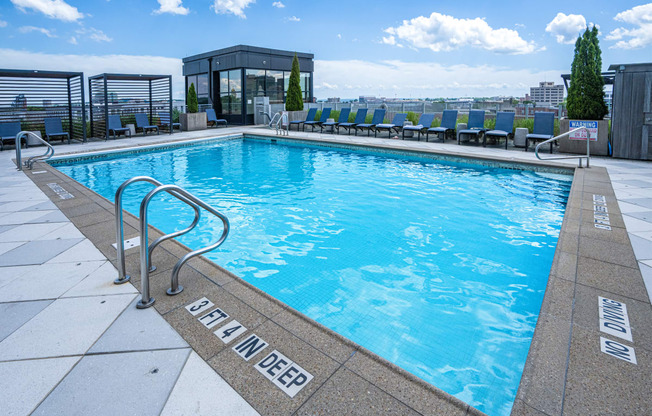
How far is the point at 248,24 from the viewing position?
27578mm

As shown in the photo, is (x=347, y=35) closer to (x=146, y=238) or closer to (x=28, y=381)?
(x=146, y=238)

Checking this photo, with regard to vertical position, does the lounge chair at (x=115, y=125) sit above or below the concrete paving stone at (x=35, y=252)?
above

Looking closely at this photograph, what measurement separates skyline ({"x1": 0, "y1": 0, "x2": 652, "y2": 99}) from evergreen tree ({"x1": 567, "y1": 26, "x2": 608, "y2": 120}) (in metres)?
0.59

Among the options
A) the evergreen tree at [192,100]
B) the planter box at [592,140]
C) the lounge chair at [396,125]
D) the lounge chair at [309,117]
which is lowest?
the planter box at [592,140]

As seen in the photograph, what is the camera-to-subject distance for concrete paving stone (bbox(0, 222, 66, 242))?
4.24m

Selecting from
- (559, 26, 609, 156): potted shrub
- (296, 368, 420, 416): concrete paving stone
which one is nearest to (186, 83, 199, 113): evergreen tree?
(559, 26, 609, 156): potted shrub

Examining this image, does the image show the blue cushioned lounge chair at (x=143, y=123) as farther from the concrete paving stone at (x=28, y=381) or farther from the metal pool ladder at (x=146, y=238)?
the concrete paving stone at (x=28, y=381)

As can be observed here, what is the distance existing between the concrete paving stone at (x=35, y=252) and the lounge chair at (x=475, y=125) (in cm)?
1056

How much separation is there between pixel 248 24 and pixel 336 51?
6.41 meters

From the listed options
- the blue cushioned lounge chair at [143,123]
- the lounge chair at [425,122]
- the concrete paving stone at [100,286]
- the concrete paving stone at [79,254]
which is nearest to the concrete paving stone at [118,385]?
the concrete paving stone at [100,286]

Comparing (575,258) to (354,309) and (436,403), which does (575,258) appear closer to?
(354,309)

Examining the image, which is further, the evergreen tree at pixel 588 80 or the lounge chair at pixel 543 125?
the lounge chair at pixel 543 125

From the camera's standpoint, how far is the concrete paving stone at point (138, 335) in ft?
7.58

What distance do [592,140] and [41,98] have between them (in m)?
16.1
